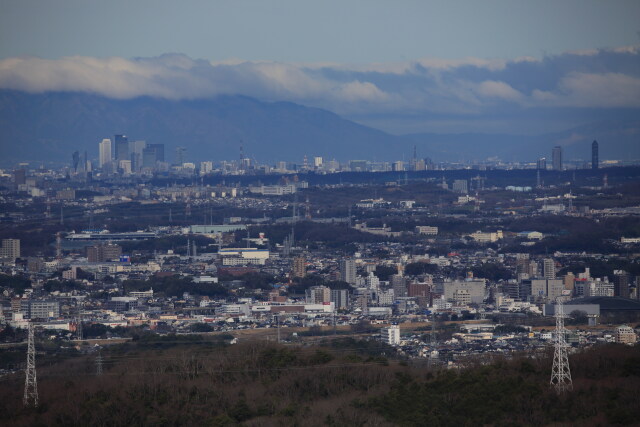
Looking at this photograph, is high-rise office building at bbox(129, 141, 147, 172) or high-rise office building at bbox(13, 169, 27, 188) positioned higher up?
high-rise office building at bbox(129, 141, 147, 172)

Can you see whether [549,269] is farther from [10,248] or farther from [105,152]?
[105,152]

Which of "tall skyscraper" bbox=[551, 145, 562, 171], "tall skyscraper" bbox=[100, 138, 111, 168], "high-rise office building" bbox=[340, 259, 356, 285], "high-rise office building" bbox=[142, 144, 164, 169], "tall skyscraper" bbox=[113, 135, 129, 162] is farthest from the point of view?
"tall skyscraper" bbox=[113, 135, 129, 162]

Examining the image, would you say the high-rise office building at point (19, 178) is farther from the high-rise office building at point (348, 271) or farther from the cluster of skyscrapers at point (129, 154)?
the high-rise office building at point (348, 271)

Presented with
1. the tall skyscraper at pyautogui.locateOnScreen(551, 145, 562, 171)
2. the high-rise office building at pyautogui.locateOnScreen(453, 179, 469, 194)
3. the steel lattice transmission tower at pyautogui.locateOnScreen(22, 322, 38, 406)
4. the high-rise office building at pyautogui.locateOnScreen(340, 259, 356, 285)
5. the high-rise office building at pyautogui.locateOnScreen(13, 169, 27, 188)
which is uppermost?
the tall skyscraper at pyautogui.locateOnScreen(551, 145, 562, 171)

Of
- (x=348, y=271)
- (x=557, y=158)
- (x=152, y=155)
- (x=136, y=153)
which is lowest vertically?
(x=348, y=271)

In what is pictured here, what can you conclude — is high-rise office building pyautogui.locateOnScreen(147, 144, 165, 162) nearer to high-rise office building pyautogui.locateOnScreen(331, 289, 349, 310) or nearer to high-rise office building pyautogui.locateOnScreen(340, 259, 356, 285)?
high-rise office building pyautogui.locateOnScreen(340, 259, 356, 285)

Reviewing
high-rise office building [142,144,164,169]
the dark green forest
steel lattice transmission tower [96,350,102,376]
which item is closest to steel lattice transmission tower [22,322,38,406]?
the dark green forest

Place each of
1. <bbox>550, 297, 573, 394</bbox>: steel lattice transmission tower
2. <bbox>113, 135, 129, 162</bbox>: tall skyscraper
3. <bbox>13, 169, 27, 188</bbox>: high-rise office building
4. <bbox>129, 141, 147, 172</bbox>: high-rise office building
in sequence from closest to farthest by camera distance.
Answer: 1. <bbox>550, 297, 573, 394</bbox>: steel lattice transmission tower
2. <bbox>13, 169, 27, 188</bbox>: high-rise office building
3. <bbox>129, 141, 147, 172</bbox>: high-rise office building
4. <bbox>113, 135, 129, 162</bbox>: tall skyscraper

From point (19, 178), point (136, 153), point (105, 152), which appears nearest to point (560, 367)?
point (19, 178)
